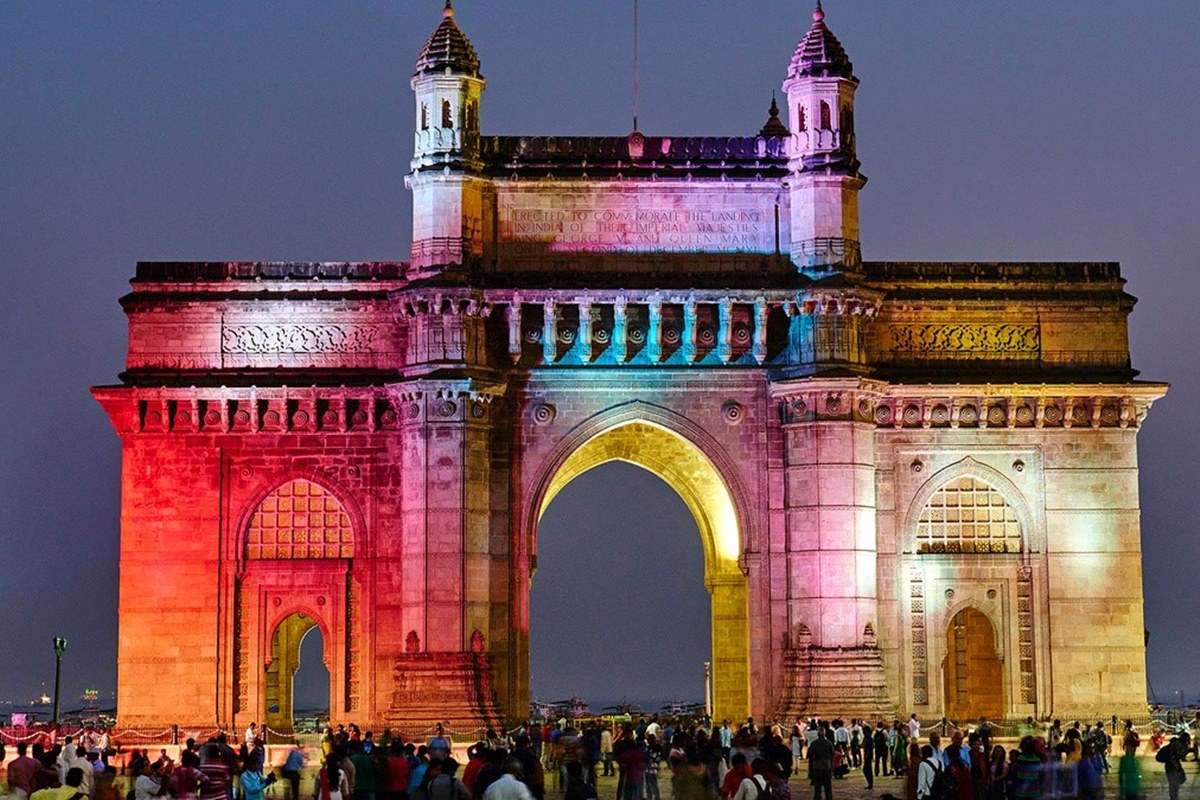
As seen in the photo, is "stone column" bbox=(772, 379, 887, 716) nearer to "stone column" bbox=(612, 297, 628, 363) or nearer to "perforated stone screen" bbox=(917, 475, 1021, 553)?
"perforated stone screen" bbox=(917, 475, 1021, 553)

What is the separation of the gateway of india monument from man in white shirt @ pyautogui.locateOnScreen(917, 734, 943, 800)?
21014 millimetres

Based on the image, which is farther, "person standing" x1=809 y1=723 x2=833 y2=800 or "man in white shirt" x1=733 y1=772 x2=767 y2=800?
"person standing" x1=809 y1=723 x2=833 y2=800

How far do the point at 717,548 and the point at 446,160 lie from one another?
42.4 feet

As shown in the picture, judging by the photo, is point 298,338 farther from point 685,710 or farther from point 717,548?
point 685,710

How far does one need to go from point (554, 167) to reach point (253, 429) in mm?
9449

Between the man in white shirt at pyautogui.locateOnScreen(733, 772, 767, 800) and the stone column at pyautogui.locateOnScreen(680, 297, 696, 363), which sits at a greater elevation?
the stone column at pyautogui.locateOnScreen(680, 297, 696, 363)

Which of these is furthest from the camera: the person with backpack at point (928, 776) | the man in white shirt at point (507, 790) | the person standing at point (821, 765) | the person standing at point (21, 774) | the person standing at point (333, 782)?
the person standing at point (821, 765)

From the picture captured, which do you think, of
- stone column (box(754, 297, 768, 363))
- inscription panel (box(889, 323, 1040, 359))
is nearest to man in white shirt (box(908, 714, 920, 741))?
stone column (box(754, 297, 768, 363))

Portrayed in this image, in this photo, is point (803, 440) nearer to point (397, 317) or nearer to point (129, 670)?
point (397, 317)

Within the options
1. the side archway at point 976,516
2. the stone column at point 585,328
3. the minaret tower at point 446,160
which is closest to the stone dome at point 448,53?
the minaret tower at point 446,160

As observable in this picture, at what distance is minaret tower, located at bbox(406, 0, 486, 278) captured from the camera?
172 ft

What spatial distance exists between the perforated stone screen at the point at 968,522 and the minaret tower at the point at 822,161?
614 cm

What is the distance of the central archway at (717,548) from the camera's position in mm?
57344

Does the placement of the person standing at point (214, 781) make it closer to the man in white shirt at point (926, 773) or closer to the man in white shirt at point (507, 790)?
the man in white shirt at point (507, 790)
